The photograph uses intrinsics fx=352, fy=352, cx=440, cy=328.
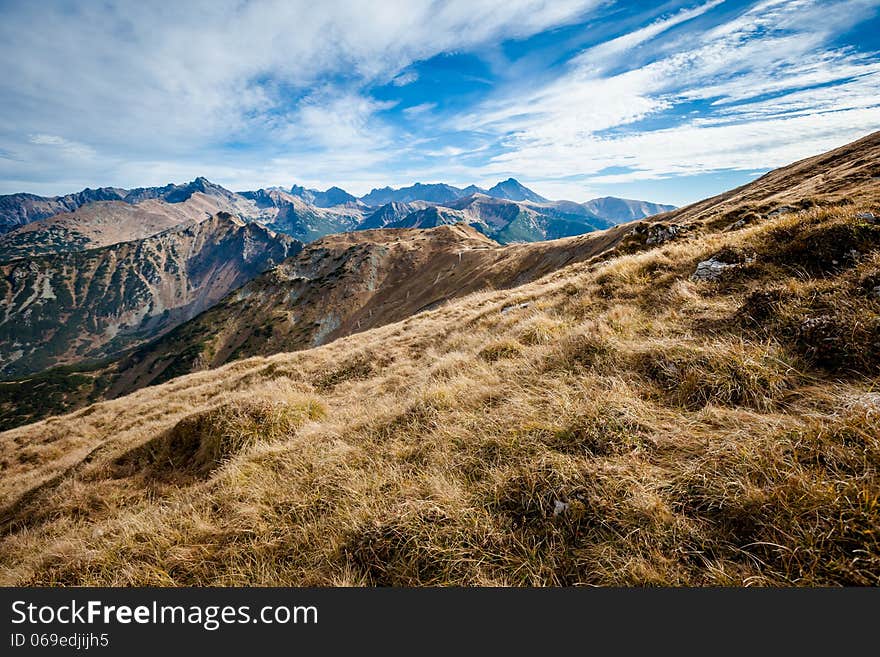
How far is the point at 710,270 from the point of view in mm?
9234

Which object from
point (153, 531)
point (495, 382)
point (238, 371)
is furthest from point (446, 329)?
point (238, 371)

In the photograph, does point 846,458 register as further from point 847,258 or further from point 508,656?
point 847,258

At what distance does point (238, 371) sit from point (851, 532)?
81.3 ft

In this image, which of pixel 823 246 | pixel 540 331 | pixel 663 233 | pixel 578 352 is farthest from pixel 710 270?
pixel 663 233

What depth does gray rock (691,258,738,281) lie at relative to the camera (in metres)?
8.98

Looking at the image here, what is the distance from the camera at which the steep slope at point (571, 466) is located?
123 inches

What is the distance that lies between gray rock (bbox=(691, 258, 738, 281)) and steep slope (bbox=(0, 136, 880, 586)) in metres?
0.15

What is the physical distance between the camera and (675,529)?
320cm

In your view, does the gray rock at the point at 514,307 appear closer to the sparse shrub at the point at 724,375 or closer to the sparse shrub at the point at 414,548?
the sparse shrub at the point at 724,375

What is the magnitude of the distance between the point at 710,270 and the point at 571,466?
828 cm

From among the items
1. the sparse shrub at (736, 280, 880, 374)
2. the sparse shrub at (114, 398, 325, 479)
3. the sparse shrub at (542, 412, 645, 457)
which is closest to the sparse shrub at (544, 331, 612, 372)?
the sparse shrub at (542, 412, 645, 457)

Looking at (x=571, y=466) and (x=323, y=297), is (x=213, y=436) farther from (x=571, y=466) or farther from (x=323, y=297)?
(x=323, y=297)

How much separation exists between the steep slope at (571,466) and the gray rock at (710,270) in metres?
0.15

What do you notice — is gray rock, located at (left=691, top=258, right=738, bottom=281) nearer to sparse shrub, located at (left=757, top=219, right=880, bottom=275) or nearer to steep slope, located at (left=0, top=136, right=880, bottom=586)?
steep slope, located at (left=0, top=136, right=880, bottom=586)
